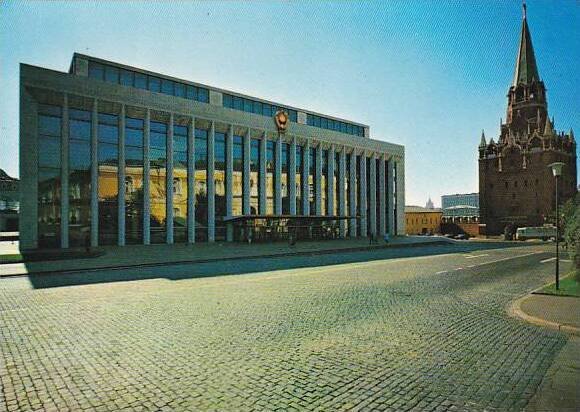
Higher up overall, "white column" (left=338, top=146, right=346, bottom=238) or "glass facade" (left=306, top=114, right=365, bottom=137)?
"glass facade" (left=306, top=114, right=365, bottom=137)

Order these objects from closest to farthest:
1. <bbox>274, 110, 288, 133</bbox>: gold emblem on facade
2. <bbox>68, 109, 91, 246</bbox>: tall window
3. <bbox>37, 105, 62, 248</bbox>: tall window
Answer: <bbox>37, 105, 62, 248</bbox>: tall window → <bbox>68, 109, 91, 246</bbox>: tall window → <bbox>274, 110, 288, 133</bbox>: gold emblem on facade

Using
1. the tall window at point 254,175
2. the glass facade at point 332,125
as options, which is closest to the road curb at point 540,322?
the tall window at point 254,175

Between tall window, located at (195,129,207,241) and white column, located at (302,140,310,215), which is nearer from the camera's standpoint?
tall window, located at (195,129,207,241)

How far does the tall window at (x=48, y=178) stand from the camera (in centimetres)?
3162

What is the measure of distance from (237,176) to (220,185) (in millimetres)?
2494

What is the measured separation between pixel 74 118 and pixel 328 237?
31.9 meters

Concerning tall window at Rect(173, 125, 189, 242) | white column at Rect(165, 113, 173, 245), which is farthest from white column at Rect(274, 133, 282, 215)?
white column at Rect(165, 113, 173, 245)

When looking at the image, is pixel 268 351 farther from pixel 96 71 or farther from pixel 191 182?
pixel 96 71

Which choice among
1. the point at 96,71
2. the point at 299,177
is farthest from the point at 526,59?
the point at 96,71

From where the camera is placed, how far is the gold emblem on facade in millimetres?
46969

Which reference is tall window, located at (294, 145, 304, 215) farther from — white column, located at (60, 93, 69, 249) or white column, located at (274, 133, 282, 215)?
white column, located at (60, 93, 69, 249)

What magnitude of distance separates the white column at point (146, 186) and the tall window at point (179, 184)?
2798 millimetres

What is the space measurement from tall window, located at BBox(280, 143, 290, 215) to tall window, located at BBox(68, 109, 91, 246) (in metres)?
22.8

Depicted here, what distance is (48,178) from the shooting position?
105 feet
